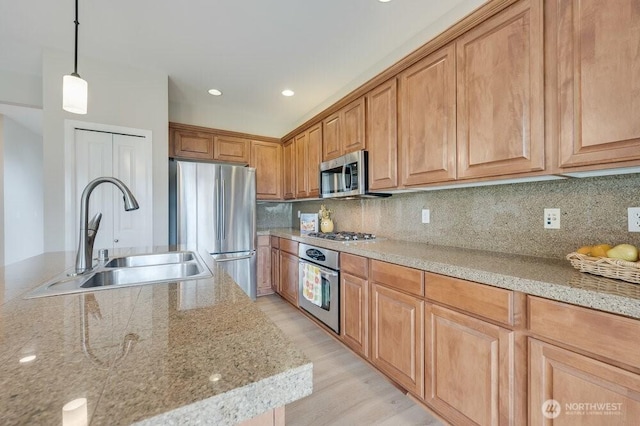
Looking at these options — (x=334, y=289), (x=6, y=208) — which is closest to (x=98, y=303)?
(x=334, y=289)

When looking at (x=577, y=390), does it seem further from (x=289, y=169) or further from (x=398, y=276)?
(x=289, y=169)

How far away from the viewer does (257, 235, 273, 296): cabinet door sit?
373 cm

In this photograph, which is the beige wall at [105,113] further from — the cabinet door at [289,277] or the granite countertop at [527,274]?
the granite countertop at [527,274]

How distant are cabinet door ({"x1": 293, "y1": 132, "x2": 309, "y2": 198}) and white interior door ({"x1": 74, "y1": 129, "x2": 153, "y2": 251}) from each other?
68.1 inches

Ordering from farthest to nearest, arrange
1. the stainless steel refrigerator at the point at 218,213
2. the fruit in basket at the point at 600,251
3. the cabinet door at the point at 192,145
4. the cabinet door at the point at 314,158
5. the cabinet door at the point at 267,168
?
1. the cabinet door at the point at 267,168
2. the cabinet door at the point at 192,145
3. the cabinet door at the point at 314,158
4. the stainless steel refrigerator at the point at 218,213
5. the fruit in basket at the point at 600,251

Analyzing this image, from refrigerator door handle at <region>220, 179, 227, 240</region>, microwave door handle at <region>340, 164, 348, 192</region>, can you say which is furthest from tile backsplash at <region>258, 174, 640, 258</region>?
refrigerator door handle at <region>220, 179, 227, 240</region>

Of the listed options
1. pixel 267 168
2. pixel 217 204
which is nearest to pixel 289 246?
pixel 217 204

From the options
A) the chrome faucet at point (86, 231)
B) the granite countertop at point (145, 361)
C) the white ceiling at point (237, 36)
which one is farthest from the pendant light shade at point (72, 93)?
the granite countertop at point (145, 361)

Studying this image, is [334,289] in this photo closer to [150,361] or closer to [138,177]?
[150,361]

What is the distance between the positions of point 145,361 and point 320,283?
6.92ft

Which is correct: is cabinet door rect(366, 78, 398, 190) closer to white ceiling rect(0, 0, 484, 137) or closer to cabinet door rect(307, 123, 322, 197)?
white ceiling rect(0, 0, 484, 137)

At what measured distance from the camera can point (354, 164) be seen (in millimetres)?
2555

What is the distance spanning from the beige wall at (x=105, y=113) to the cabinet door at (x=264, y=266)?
120 centimetres

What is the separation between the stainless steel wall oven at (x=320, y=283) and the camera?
7.66ft
